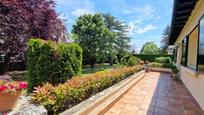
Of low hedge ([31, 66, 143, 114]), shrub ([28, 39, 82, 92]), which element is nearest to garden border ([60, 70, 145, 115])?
low hedge ([31, 66, 143, 114])

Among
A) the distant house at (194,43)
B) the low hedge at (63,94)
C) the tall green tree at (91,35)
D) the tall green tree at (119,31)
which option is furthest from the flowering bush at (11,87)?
the tall green tree at (119,31)

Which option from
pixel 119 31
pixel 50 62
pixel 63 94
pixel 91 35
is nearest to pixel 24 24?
pixel 50 62

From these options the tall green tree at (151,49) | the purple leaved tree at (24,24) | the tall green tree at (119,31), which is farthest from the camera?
the tall green tree at (151,49)

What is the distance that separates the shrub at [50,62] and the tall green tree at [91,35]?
11853 mm

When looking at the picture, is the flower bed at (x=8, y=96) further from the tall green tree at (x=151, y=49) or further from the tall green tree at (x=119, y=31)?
the tall green tree at (x=151, y=49)

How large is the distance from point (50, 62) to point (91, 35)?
498 inches

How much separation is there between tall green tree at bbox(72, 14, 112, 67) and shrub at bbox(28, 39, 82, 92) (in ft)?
38.9

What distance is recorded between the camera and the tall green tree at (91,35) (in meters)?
17.3

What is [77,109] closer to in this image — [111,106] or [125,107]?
A: [111,106]

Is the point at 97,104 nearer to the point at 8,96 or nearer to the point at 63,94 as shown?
the point at 63,94

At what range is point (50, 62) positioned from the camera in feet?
16.7

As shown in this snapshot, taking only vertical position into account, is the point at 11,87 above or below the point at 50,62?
below

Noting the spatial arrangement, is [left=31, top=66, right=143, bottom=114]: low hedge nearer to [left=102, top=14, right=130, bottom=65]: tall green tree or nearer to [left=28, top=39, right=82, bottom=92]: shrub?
[left=28, top=39, right=82, bottom=92]: shrub

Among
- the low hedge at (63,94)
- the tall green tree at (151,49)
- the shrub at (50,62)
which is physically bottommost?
the low hedge at (63,94)
